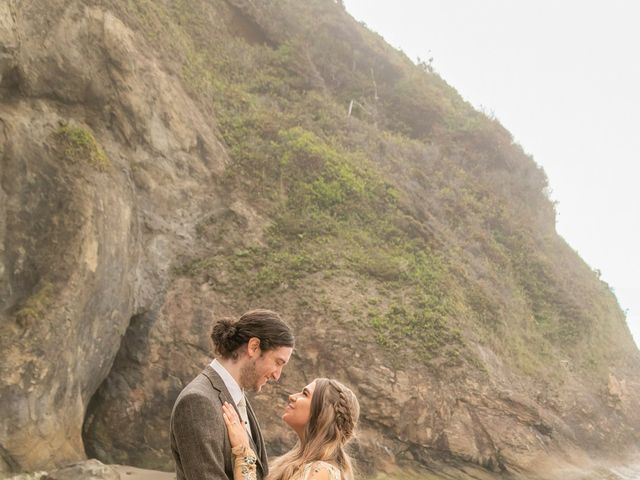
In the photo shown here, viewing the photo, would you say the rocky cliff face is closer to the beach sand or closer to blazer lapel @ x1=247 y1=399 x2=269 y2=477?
the beach sand

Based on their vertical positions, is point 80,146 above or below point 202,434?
above

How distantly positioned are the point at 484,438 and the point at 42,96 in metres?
11.0

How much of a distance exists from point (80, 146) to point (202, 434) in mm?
9634

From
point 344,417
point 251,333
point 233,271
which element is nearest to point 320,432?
point 344,417

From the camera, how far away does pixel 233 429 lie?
268 cm

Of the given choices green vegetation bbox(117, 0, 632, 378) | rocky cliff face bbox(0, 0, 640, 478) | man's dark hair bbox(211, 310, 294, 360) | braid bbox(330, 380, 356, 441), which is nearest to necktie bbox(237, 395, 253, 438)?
man's dark hair bbox(211, 310, 294, 360)

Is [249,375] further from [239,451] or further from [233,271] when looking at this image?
[233,271]

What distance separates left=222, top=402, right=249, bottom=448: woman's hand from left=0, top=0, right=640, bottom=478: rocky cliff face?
752 centimetres

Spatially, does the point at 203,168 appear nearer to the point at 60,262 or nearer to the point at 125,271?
the point at 125,271

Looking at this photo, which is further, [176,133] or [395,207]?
[395,207]

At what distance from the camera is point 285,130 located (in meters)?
18.4

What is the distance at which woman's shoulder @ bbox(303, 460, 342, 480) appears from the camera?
2779 millimetres

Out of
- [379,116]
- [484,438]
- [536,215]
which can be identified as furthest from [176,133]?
[536,215]

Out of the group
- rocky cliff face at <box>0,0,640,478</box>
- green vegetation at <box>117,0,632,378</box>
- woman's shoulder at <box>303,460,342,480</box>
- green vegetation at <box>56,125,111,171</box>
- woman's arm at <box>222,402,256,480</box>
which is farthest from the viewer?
green vegetation at <box>117,0,632,378</box>
